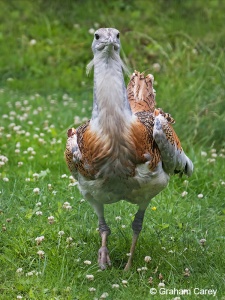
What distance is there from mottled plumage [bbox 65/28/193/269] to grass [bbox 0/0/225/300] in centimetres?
37

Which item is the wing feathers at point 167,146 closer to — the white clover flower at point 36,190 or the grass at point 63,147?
the grass at point 63,147

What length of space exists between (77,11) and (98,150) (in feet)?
24.3

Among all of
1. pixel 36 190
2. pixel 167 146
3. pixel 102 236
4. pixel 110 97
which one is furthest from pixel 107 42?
pixel 36 190

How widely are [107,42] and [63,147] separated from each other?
2990 mm

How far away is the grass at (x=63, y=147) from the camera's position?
4977 mm

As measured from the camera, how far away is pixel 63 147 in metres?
7.34

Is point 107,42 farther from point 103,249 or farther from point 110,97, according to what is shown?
point 103,249

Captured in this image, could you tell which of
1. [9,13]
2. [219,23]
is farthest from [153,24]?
[9,13]

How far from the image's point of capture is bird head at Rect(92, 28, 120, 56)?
4.46 m

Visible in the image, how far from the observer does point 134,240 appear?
205 inches

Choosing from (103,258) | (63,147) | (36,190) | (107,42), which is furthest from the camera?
(63,147)

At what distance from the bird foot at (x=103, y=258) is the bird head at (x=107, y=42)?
142 cm

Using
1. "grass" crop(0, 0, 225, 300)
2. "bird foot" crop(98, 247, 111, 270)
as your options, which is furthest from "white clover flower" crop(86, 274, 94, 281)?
"bird foot" crop(98, 247, 111, 270)

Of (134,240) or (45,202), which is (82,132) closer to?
(134,240)
